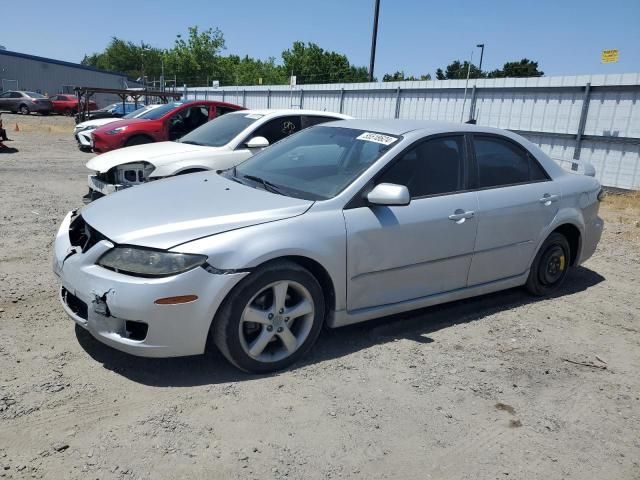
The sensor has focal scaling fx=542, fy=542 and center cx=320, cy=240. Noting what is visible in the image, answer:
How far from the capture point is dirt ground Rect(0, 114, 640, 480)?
265cm

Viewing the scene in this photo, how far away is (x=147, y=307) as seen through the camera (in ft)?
9.89

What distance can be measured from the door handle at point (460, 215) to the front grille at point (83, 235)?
8.06 feet


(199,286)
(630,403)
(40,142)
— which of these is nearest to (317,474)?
(199,286)

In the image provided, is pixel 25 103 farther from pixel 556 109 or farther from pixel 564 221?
pixel 564 221

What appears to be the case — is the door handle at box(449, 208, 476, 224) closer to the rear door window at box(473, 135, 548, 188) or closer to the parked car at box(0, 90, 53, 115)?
the rear door window at box(473, 135, 548, 188)

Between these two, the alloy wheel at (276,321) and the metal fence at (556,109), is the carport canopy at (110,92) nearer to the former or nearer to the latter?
the metal fence at (556,109)

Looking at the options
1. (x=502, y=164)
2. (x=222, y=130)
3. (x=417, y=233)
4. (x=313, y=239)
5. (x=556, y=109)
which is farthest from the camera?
(x=556, y=109)

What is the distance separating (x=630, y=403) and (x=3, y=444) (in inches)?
141

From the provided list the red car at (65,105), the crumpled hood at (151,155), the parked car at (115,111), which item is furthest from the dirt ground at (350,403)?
the red car at (65,105)

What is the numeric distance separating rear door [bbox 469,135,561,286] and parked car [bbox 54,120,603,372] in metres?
0.01

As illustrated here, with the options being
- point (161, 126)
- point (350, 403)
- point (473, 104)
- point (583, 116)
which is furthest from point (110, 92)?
point (350, 403)

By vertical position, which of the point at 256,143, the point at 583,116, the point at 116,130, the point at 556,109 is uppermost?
the point at 556,109

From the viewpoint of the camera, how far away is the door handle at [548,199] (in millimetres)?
4738

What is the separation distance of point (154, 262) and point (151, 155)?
4.24m
